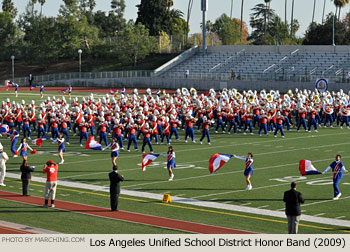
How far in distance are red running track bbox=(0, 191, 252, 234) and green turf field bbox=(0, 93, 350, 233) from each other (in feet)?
Answer: 1.39

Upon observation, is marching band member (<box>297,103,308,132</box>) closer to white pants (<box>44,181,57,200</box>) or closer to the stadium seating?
white pants (<box>44,181,57,200</box>)

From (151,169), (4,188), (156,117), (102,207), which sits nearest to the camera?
(102,207)

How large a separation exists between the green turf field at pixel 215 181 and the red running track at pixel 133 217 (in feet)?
1.39

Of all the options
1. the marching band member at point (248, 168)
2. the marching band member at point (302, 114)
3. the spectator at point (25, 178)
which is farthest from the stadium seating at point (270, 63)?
the spectator at point (25, 178)

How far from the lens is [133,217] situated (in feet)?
56.7

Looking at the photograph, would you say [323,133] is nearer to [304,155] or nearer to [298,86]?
[304,155]

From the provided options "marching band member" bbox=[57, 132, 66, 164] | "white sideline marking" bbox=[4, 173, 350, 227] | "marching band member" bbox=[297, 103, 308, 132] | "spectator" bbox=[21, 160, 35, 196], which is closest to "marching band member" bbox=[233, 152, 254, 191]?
"white sideline marking" bbox=[4, 173, 350, 227]

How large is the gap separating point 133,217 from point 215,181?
562 centimetres

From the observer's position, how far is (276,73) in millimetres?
65562

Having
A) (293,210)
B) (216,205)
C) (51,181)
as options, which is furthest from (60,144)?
(293,210)

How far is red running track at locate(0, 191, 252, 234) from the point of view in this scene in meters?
15.8

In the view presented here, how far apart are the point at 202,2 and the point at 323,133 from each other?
41.4 m

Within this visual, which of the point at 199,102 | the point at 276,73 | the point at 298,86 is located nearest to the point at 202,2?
the point at 276,73

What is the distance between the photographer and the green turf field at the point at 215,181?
17.2m
